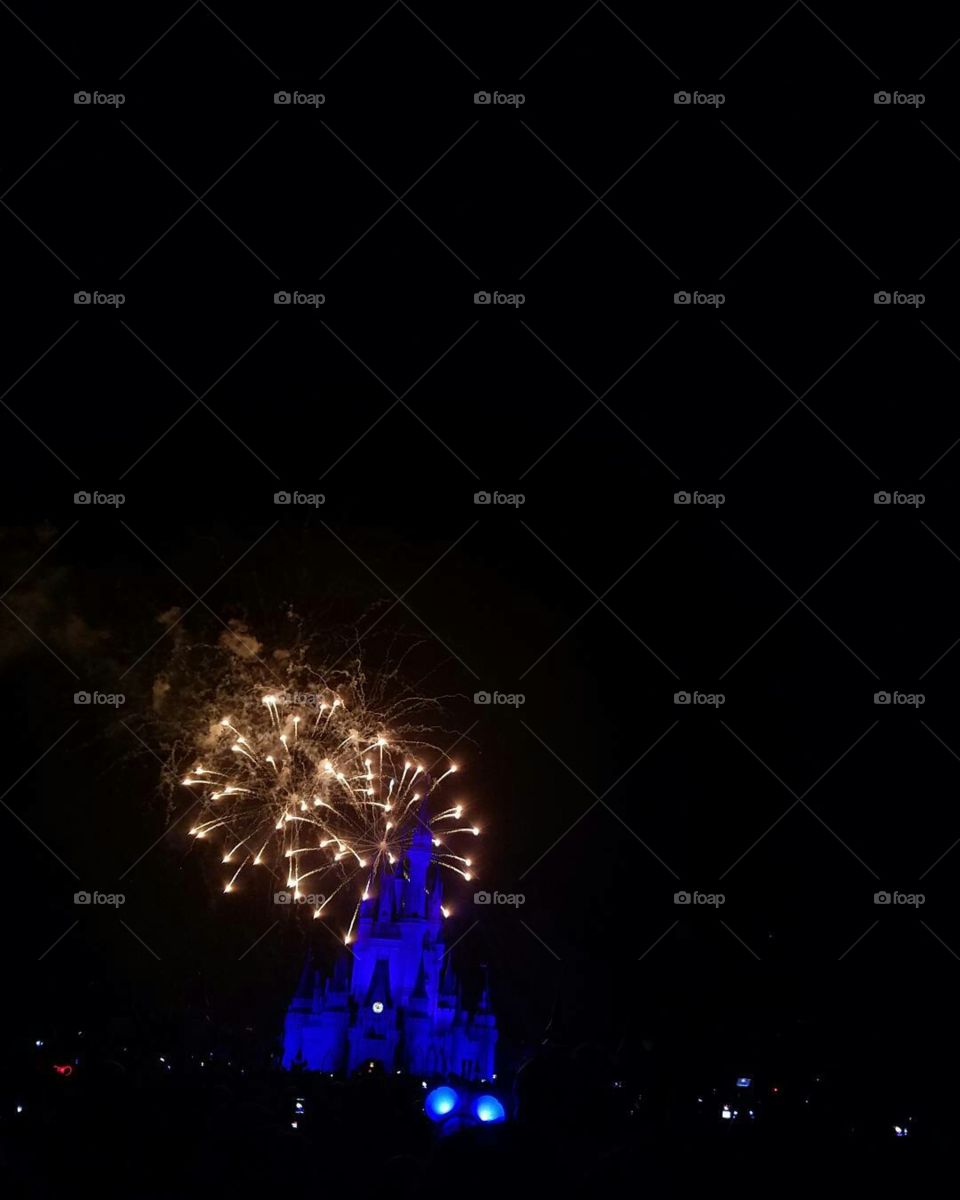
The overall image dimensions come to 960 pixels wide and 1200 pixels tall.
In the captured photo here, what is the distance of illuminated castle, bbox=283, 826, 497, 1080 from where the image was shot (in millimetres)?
28828

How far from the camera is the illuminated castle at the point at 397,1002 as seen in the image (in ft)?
94.6

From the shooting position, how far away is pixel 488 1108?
22062 mm

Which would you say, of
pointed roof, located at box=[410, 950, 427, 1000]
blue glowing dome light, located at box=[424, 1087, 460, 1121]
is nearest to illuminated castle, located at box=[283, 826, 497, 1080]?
pointed roof, located at box=[410, 950, 427, 1000]

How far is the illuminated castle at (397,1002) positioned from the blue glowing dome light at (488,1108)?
6226mm

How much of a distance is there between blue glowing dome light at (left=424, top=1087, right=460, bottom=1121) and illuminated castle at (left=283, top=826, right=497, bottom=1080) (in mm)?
6670

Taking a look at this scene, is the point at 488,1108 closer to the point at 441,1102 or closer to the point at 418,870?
the point at 441,1102

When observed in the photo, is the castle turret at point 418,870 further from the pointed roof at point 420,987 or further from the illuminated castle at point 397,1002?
the pointed roof at point 420,987

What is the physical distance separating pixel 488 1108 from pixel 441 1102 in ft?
4.01

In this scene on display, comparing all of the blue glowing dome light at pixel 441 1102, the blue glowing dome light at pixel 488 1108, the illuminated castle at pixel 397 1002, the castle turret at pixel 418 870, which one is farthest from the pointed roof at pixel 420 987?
the blue glowing dome light at pixel 441 1102

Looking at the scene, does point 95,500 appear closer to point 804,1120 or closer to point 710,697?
point 710,697

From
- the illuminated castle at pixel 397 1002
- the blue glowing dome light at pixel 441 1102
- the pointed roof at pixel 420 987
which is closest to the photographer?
the blue glowing dome light at pixel 441 1102

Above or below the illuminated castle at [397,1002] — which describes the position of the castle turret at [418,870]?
above

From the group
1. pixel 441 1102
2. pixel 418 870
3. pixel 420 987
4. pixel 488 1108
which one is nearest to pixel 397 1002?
pixel 420 987

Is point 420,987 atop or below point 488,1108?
atop
